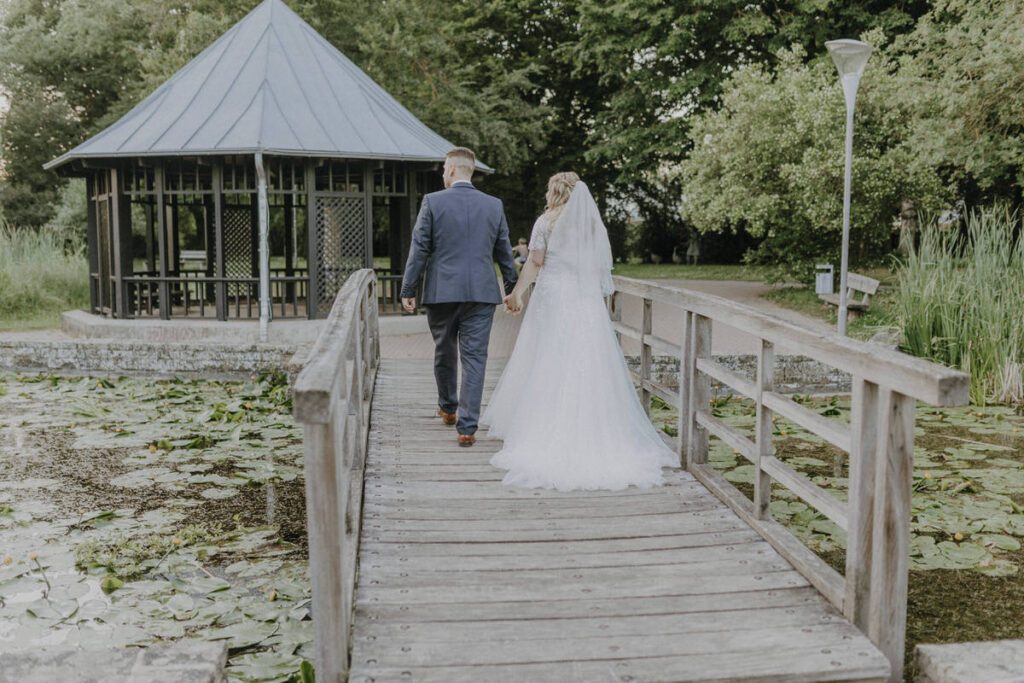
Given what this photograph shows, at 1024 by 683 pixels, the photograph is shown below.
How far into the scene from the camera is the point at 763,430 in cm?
475

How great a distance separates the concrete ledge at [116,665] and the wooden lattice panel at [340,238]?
40.5ft

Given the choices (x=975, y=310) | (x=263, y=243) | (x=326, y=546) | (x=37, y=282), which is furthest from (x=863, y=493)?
(x=37, y=282)

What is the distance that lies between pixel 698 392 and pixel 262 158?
34.1 ft

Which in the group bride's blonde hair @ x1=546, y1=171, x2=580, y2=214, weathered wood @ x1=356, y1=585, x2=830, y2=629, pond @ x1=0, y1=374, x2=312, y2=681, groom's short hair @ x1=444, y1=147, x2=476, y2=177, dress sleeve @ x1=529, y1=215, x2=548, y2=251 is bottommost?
pond @ x1=0, y1=374, x2=312, y2=681

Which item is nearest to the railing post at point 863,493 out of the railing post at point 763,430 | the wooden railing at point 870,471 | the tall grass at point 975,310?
the wooden railing at point 870,471

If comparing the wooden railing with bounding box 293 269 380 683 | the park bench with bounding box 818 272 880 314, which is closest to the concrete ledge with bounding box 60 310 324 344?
the park bench with bounding box 818 272 880 314

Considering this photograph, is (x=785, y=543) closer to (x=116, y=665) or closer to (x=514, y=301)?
(x=514, y=301)

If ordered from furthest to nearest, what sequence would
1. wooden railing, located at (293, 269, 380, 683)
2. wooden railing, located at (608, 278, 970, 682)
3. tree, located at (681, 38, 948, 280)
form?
tree, located at (681, 38, 948, 280) → wooden railing, located at (608, 278, 970, 682) → wooden railing, located at (293, 269, 380, 683)

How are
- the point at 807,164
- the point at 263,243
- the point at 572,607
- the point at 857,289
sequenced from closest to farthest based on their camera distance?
1. the point at 572,607
2. the point at 263,243
3. the point at 857,289
4. the point at 807,164

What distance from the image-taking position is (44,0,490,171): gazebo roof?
14.7 metres

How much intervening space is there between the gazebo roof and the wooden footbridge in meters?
10.1

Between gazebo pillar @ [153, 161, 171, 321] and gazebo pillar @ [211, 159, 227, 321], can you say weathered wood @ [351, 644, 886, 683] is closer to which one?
gazebo pillar @ [211, 159, 227, 321]

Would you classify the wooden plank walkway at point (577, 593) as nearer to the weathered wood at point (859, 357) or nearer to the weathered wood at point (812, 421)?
the weathered wood at point (812, 421)

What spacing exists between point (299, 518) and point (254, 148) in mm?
9208
